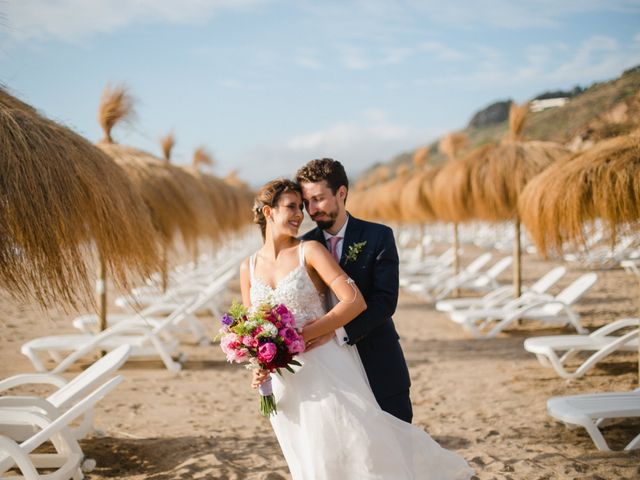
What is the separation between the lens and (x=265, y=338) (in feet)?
7.68

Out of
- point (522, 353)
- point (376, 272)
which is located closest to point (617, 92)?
point (522, 353)

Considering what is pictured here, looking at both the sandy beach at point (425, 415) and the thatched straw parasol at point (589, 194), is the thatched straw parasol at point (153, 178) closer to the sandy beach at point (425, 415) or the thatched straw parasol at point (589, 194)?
the sandy beach at point (425, 415)

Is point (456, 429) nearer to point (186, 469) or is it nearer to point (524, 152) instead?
point (186, 469)

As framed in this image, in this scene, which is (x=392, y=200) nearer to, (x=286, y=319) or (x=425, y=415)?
(x=425, y=415)

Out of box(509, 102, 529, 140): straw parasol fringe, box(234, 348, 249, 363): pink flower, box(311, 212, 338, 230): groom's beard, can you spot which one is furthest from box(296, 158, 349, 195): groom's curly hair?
box(509, 102, 529, 140): straw parasol fringe

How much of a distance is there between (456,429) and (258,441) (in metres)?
1.70

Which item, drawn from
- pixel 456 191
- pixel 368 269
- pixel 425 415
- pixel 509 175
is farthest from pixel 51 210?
pixel 456 191

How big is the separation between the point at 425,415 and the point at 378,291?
2.79 meters

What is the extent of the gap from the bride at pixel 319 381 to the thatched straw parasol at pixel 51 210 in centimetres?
124

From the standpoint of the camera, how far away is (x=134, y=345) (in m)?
6.32

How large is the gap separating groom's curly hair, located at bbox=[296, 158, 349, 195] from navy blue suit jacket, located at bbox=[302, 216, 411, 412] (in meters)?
0.24

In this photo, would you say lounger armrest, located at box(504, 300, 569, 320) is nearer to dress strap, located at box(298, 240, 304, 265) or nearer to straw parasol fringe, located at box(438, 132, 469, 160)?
dress strap, located at box(298, 240, 304, 265)

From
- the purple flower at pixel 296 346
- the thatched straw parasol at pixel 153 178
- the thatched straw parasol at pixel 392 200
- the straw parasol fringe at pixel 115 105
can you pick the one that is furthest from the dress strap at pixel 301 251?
the thatched straw parasol at pixel 392 200

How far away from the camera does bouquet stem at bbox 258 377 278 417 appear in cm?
251
